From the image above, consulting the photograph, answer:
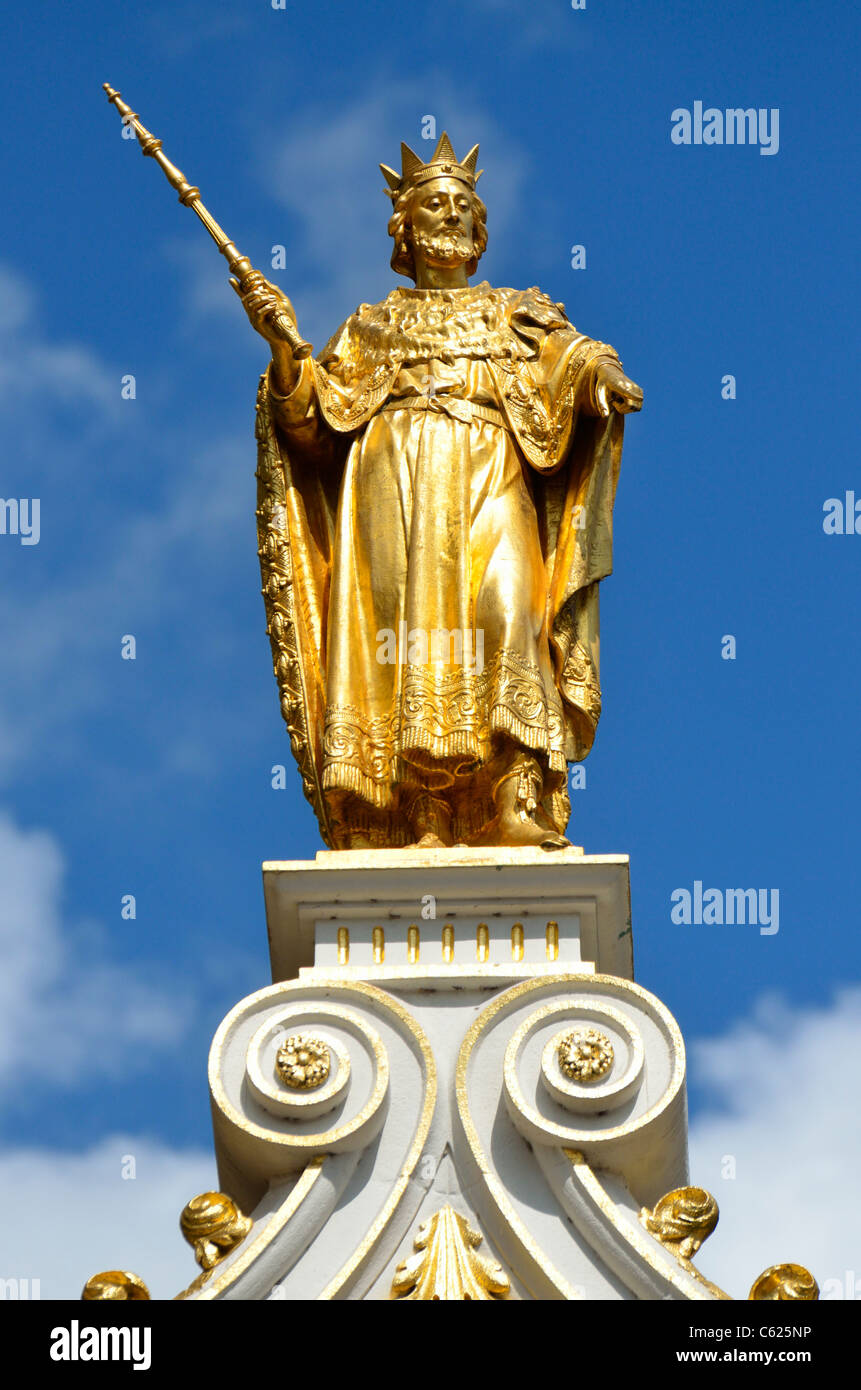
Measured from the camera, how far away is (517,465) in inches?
545

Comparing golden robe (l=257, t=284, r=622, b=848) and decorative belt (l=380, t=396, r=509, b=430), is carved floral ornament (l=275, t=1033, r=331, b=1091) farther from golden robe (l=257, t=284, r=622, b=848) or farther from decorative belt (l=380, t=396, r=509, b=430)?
decorative belt (l=380, t=396, r=509, b=430)

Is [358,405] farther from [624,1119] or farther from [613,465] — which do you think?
[624,1119]

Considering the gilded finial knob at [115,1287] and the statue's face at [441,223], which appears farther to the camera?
the statue's face at [441,223]

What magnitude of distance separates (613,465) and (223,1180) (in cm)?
396

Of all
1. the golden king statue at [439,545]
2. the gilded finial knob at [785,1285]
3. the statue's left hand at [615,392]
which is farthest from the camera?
the statue's left hand at [615,392]

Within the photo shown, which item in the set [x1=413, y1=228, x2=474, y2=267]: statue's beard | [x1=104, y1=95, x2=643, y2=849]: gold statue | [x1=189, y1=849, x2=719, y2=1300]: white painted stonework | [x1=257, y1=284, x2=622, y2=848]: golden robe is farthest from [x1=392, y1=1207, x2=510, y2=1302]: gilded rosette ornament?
[x1=413, y1=228, x2=474, y2=267]: statue's beard

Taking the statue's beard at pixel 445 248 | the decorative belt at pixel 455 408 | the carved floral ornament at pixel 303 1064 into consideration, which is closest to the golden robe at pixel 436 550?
the decorative belt at pixel 455 408

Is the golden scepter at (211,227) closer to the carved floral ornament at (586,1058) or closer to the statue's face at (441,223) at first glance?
the statue's face at (441,223)

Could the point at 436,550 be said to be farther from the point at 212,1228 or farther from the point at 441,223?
the point at 212,1228

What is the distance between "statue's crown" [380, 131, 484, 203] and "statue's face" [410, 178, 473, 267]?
0.05m

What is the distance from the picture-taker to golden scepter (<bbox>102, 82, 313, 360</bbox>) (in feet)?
44.8

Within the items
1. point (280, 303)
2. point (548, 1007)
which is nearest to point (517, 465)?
point (280, 303)

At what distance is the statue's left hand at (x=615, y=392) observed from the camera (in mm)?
13609
